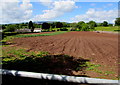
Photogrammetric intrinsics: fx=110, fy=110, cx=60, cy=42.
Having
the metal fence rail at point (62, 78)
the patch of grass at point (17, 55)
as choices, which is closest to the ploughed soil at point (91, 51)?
the patch of grass at point (17, 55)

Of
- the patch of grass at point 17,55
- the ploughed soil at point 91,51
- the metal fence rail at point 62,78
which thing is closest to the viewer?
the metal fence rail at point 62,78

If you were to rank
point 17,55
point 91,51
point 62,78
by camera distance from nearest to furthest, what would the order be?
1. point 62,78
2. point 17,55
3. point 91,51

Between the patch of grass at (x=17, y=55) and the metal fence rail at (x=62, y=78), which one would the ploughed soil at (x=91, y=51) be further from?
the metal fence rail at (x=62, y=78)

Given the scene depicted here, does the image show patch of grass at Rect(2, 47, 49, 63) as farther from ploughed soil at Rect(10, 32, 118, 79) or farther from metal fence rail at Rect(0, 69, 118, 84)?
metal fence rail at Rect(0, 69, 118, 84)

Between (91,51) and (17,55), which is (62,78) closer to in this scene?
(17,55)

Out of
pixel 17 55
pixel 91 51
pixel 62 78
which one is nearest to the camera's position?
pixel 62 78

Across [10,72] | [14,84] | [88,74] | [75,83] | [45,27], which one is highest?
[45,27]

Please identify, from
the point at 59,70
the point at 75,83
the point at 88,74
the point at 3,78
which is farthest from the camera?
the point at 59,70

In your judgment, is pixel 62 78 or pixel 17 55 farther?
pixel 17 55

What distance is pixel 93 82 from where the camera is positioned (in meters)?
1.99

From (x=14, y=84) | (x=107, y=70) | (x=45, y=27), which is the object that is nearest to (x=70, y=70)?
(x=107, y=70)

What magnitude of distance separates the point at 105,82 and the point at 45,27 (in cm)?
9212

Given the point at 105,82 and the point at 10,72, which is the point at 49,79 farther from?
the point at 105,82

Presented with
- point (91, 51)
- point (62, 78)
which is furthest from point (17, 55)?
point (62, 78)
